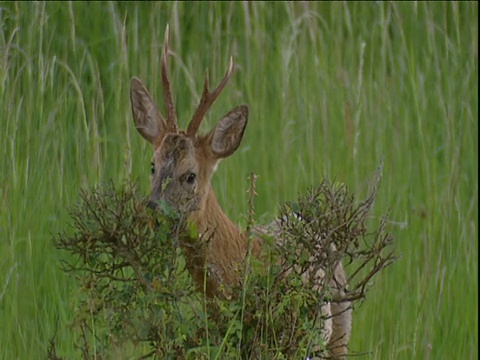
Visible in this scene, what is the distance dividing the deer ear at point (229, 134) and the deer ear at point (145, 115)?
0.19 metres

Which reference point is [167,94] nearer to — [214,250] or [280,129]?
[214,250]

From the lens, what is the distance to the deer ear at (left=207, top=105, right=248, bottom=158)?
484cm

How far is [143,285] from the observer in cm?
400

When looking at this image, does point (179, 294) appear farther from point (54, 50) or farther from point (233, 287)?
point (54, 50)

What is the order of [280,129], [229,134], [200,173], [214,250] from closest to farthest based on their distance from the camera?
[214,250] → [200,173] → [229,134] → [280,129]

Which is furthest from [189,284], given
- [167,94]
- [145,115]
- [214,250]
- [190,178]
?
[145,115]

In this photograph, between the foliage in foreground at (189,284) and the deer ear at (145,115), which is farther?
the deer ear at (145,115)

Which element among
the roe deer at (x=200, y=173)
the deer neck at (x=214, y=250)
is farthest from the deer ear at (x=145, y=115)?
the deer neck at (x=214, y=250)

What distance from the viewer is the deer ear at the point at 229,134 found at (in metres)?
4.84

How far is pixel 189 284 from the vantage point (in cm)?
426

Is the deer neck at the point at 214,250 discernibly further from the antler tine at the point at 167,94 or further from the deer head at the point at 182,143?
the antler tine at the point at 167,94

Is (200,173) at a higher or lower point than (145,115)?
lower

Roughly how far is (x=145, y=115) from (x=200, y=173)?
12.9 inches

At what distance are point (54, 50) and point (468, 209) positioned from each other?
2.27m
